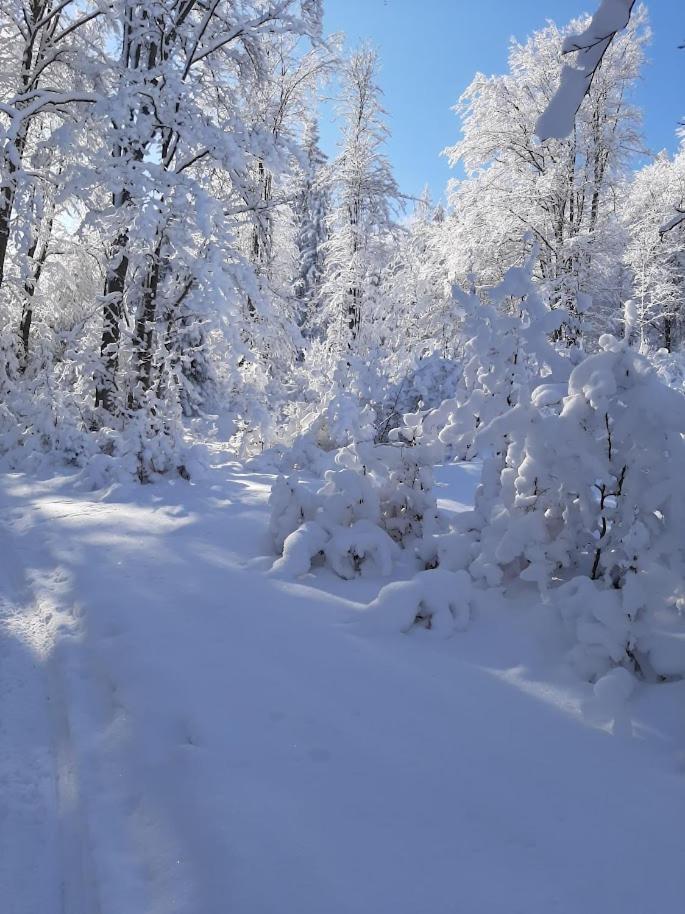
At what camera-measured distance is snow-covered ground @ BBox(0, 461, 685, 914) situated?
4.74 ft

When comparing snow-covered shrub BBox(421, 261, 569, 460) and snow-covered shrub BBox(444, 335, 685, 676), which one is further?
snow-covered shrub BBox(421, 261, 569, 460)

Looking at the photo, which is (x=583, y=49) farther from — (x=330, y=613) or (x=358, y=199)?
(x=358, y=199)

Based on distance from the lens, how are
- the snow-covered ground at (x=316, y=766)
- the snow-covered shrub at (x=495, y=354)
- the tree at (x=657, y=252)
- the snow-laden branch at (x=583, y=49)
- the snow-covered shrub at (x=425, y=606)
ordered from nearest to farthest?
the snow-covered ground at (x=316, y=766) < the snow-laden branch at (x=583, y=49) < the snow-covered shrub at (x=425, y=606) < the snow-covered shrub at (x=495, y=354) < the tree at (x=657, y=252)

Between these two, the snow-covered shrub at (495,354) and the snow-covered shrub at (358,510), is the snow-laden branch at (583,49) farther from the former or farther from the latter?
the snow-covered shrub at (358,510)

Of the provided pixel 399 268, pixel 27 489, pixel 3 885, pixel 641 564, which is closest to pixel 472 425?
pixel 641 564

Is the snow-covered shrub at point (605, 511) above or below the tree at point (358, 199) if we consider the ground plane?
below

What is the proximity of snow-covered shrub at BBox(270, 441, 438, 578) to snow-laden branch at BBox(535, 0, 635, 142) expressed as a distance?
7.27ft

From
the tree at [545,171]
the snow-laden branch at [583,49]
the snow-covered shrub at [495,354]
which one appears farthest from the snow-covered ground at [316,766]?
the tree at [545,171]

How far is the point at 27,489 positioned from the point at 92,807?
515 cm

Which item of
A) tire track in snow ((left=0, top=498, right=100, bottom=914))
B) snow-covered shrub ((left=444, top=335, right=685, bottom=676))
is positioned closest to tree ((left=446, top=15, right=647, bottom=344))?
snow-covered shrub ((left=444, top=335, right=685, bottom=676))

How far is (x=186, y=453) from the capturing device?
6.59 meters

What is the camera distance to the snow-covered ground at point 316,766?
1443 mm

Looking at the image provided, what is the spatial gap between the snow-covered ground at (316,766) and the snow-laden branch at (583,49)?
1.92 m

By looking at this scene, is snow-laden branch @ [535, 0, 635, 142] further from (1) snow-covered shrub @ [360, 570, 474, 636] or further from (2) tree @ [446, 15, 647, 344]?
(2) tree @ [446, 15, 647, 344]
